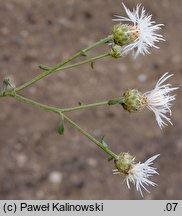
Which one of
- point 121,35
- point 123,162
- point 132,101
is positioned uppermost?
point 121,35

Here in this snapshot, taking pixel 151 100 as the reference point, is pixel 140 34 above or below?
above

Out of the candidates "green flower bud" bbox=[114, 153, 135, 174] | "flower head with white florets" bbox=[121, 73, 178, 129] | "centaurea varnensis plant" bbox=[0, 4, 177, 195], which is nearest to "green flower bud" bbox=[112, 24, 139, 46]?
"centaurea varnensis plant" bbox=[0, 4, 177, 195]

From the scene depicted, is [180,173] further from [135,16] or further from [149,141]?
[135,16]

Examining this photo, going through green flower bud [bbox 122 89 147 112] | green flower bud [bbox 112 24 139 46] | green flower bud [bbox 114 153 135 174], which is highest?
green flower bud [bbox 112 24 139 46]

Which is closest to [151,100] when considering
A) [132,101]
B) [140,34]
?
[132,101]

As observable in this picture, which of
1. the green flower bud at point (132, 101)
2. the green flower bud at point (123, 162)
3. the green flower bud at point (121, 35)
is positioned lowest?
the green flower bud at point (123, 162)

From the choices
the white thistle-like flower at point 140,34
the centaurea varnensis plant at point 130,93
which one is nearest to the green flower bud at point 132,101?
the centaurea varnensis plant at point 130,93

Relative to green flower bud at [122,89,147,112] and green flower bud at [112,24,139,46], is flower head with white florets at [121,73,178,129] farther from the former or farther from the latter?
green flower bud at [112,24,139,46]

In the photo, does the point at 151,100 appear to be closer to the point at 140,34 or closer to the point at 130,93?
the point at 130,93

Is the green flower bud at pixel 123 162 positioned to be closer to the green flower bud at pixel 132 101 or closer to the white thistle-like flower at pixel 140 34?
the green flower bud at pixel 132 101

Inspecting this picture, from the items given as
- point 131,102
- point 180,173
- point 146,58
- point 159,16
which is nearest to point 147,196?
point 180,173

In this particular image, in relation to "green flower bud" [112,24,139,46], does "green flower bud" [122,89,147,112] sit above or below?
below
